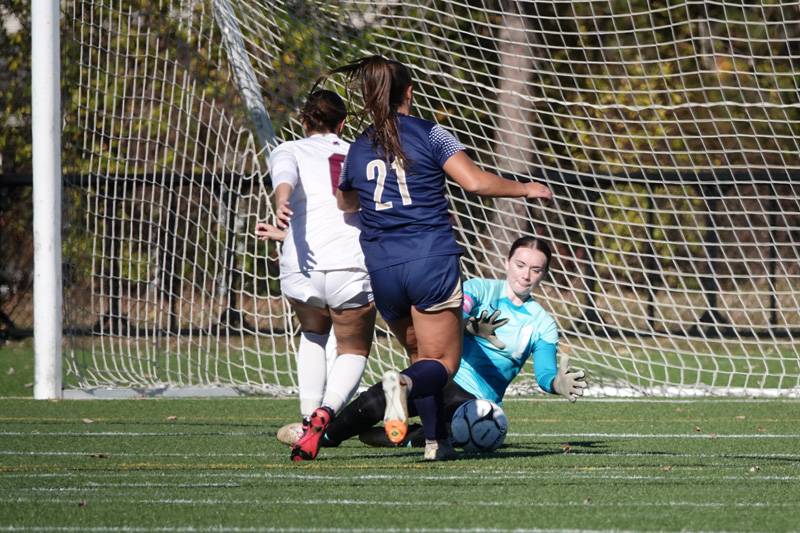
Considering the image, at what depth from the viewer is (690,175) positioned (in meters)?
10.8

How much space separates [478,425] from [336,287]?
0.92 metres

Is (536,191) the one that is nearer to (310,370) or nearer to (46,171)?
(310,370)

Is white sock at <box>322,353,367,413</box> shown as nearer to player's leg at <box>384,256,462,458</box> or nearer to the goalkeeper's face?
player's leg at <box>384,256,462,458</box>

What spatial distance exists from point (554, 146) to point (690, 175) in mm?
1421

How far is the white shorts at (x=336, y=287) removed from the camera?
583 centimetres

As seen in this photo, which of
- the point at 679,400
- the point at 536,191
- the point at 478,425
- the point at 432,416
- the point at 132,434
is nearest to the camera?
the point at 536,191

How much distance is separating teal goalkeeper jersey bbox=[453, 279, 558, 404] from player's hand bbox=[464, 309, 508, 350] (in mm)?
39

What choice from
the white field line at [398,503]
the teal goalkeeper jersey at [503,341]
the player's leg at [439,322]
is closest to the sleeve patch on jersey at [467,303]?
the teal goalkeeper jersey at [503,341]

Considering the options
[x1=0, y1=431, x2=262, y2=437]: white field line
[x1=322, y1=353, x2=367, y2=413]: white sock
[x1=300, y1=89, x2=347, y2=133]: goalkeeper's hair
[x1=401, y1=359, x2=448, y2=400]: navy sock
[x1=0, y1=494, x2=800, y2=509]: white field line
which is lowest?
[x1=0, y1=431, x2=262, y2=437]: white field line

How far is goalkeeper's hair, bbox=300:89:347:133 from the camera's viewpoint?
6.04 metres

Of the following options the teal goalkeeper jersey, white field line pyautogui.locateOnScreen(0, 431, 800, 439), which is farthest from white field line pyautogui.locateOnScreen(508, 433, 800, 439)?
the teal goalkeeper jersey

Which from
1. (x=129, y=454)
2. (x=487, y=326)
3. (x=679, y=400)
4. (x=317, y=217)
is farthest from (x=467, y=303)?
(x=679, y=400)

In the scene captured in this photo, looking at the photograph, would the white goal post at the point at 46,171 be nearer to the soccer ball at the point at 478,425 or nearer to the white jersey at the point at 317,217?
the white jersey at the point at 317,217

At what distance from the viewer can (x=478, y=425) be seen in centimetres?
555
